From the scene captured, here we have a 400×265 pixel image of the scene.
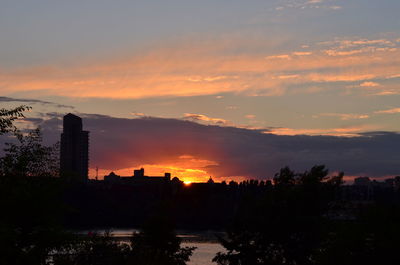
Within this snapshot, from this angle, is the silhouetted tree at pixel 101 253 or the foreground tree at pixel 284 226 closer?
the silhouetted tree at pixel 101 253

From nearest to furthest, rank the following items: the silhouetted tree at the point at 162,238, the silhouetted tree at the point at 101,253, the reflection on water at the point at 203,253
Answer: the silhouetted tree at the point at 101,253 → the silhouetted tree at the point at 162,238 → the reflection on water at the point at 203,253

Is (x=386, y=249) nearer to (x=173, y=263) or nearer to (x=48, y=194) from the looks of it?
(x=173, y=263)

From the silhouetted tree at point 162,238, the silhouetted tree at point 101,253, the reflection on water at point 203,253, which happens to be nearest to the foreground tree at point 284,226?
the silhouetted tree at point 162,238

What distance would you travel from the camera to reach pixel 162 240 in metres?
70.0

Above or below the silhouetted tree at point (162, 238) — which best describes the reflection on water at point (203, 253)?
below

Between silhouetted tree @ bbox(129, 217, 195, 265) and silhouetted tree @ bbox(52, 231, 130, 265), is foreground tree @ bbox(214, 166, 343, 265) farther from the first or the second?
silhouetted tree @ bbox(52, 231, 130, 265)

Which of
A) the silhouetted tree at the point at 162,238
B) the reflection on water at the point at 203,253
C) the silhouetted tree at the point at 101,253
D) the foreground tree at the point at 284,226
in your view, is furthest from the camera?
the reflection on water at the point at 203,253

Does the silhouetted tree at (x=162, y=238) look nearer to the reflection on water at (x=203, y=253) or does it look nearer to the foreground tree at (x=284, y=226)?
the foreground tree at (x=284, y=226)

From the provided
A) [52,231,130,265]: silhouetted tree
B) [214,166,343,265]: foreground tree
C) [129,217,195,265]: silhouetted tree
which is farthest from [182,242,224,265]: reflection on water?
[52,231,130,265]: silhouetted tree

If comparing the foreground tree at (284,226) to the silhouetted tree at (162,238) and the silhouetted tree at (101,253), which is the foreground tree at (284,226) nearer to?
the silhouetted tree at (162,238)

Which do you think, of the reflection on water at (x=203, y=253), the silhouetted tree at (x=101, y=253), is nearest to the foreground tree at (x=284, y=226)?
the silhouetted tree at (x=101, y=253)

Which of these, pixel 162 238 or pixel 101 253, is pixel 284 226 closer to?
pixel 162 238

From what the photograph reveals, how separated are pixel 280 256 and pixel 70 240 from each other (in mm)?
31671

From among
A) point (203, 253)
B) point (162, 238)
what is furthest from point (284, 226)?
point (203, 253)
